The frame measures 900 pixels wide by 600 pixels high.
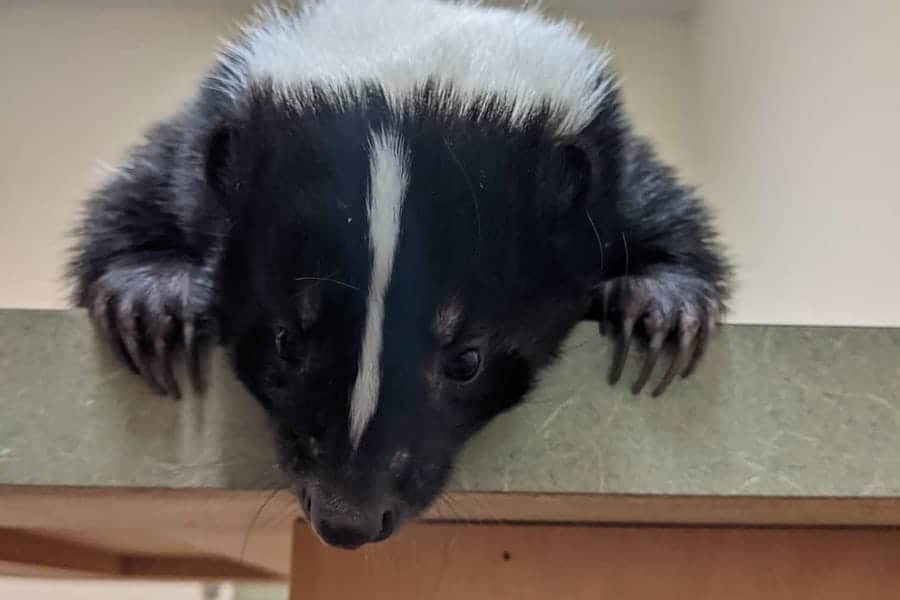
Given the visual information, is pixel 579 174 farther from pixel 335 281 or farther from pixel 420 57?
pixel 335 281

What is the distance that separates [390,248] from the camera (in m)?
0.79

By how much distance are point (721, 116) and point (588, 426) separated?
1.36 m

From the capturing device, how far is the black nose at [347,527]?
75 cm

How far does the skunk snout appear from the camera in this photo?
0.75 m

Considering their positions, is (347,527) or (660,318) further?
(660,318)

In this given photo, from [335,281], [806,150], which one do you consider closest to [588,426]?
[335,281]

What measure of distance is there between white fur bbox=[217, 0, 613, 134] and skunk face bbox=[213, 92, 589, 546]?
1.4 inches

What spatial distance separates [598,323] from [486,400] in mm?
110

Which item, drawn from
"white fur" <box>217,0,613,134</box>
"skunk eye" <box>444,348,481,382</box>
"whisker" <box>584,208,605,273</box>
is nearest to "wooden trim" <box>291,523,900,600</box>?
"skunk eye" <box>444,348,481,382</box>

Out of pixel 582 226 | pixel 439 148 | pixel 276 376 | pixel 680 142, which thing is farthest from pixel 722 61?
pixel 276 376

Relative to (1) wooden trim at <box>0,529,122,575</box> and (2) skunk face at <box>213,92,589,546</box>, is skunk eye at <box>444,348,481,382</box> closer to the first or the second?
(2) skunk face at <box>213,92,589,546</box>

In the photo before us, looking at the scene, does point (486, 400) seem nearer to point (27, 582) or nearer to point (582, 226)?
point (582, 226)

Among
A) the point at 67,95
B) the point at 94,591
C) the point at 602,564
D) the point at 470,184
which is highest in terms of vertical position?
the point at 470,184

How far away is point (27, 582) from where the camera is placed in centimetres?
197
